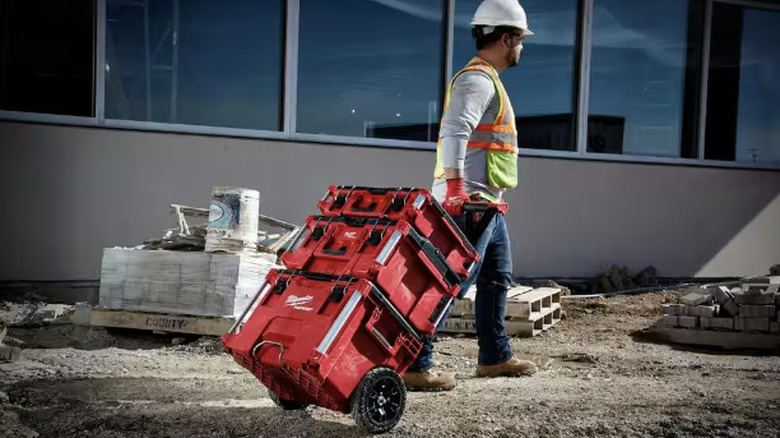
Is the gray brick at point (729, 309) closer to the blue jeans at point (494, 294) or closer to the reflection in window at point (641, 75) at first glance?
the blue jeans at point (494, 294)

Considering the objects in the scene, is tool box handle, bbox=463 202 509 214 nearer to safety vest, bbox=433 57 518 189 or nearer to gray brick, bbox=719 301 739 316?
safety vest, bbox=433 57 518 189

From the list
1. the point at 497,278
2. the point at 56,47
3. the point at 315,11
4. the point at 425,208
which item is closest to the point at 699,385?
the point at 497,278

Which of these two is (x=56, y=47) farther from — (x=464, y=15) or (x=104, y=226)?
(x=464, y=15)

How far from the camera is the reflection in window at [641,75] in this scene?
10.2 m

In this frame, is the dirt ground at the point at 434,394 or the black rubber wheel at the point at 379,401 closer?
the black rubber wheel at the point at 379,401

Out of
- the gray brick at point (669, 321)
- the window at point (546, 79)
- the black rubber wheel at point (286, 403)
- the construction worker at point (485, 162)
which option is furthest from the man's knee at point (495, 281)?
the window at point (546, 79)

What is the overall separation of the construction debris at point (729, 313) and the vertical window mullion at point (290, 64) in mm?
3750

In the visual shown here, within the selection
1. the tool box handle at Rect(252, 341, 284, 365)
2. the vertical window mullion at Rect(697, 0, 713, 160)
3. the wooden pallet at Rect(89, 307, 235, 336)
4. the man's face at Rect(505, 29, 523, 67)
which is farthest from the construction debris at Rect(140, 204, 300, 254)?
the vertical window mullion at Rect(697, 0, 713, 160)

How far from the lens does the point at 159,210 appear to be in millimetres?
7941

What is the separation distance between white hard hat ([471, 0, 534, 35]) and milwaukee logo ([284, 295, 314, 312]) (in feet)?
6.58

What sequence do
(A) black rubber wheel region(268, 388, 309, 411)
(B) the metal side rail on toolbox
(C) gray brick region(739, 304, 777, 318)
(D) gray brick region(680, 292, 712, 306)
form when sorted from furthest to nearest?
(D) gray brick region(680, 292, 712, 306), (C) gray brick region(739, 304, 777, 318), (A) black rubber wheel region(268, 388, 309, 411), (B) the metal side rail on toolbox

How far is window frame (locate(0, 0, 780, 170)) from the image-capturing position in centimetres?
775

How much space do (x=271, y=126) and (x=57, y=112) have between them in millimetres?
1899

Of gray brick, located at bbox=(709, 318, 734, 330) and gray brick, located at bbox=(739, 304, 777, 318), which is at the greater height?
gray brick, located at bbox=(739, 304, 777, 318)
